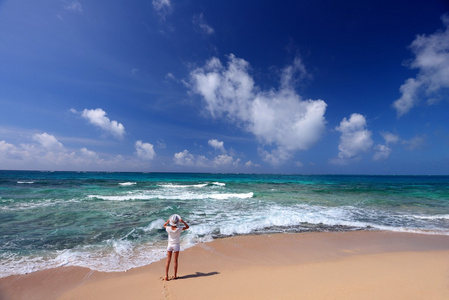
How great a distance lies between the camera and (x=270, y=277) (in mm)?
4602

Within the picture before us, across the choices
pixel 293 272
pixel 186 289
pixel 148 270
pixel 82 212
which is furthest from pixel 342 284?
pixel 82 212

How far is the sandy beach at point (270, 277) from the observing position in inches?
157

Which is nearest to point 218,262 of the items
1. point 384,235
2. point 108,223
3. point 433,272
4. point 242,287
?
point 242,287

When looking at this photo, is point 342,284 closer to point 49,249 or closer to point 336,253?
point 336,253

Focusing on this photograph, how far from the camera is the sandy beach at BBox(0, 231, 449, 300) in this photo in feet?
13.1

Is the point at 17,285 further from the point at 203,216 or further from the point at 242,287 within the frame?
the point at 203,216

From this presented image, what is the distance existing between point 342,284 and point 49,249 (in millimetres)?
8374

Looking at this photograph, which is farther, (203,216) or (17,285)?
(203,216)

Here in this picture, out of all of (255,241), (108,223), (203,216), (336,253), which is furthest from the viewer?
(203,216)

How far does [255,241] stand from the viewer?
7191 mm

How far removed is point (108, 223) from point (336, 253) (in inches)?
373

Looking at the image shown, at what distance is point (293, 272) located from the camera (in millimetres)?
4844

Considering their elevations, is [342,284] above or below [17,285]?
above

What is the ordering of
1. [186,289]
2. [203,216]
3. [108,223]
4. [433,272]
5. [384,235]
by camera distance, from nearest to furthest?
[186,289], [433,272], [384,235], [108,223], [203,216]
